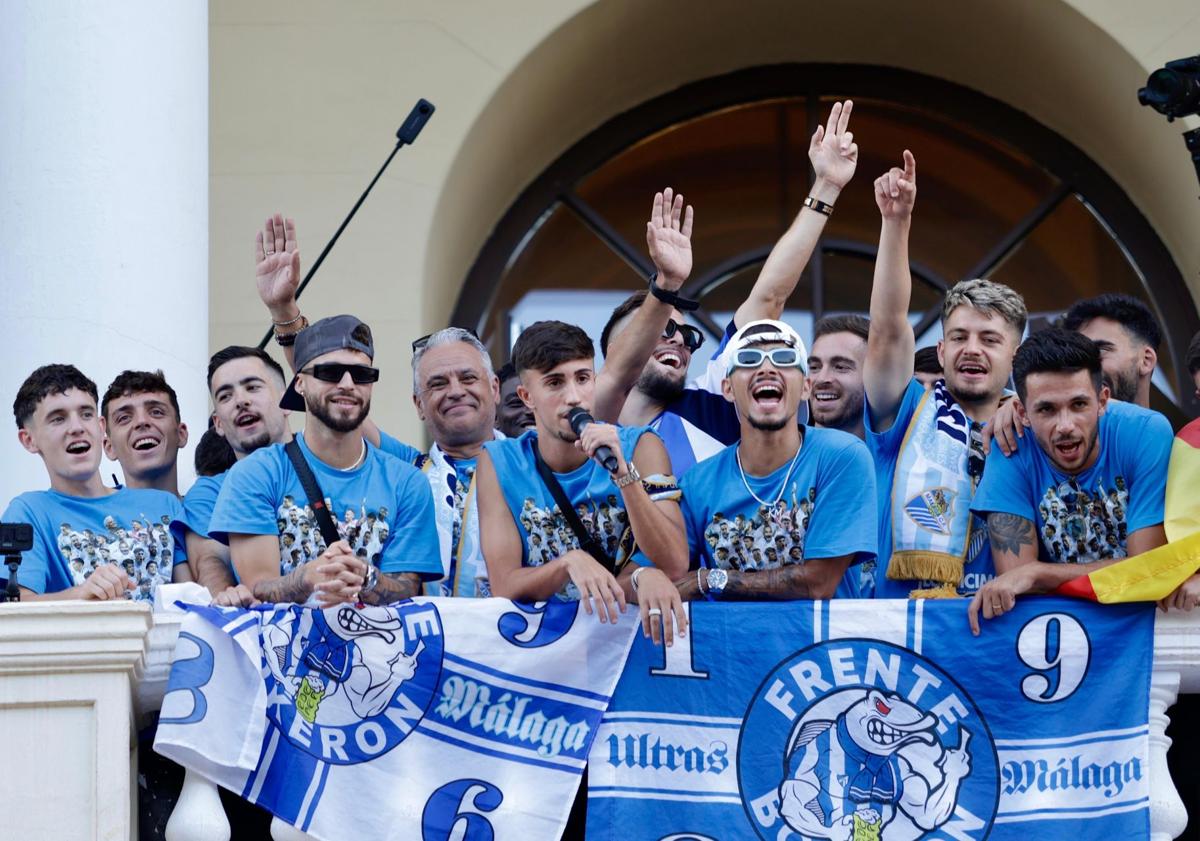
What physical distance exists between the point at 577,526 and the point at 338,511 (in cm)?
71

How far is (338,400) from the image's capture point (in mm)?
6145

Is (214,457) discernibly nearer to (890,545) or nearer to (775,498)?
(775,498)

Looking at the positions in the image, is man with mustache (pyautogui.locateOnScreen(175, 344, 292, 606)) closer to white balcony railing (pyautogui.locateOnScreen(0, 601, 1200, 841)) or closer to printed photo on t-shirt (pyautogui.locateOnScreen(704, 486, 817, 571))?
white balcony railing (pyautogui.locateOnScreen(0, 601, 1200, 841))

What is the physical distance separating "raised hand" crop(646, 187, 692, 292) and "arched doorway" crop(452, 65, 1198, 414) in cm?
352

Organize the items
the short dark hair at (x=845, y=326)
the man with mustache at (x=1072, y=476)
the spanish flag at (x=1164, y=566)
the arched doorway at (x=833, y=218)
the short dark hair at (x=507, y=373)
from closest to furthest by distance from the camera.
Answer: the spanish flag at (x=1164, y=566)
the man with mustache at (x=1072, y=476)
the short dark hair at (x=845, y=326)
the short dark hair at (x=507, y=373)
the arched doorway at (x=833, y=218)

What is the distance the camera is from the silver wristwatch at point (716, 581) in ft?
18.6

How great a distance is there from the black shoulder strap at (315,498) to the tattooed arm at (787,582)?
1.02 meters

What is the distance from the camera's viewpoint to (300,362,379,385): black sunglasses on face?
6.20 metres

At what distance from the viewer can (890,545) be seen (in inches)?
242

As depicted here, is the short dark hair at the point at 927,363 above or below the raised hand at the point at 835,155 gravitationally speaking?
below

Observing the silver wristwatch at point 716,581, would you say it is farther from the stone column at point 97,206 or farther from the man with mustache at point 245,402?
the stone column at point 97,206

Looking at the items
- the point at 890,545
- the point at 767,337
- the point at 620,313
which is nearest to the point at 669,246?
the point at 620,313

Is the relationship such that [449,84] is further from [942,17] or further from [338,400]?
[338,400]

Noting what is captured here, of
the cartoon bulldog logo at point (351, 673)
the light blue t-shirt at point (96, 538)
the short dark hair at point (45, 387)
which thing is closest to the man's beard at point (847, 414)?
the cartoon bulldog logo at point (351, 673)
